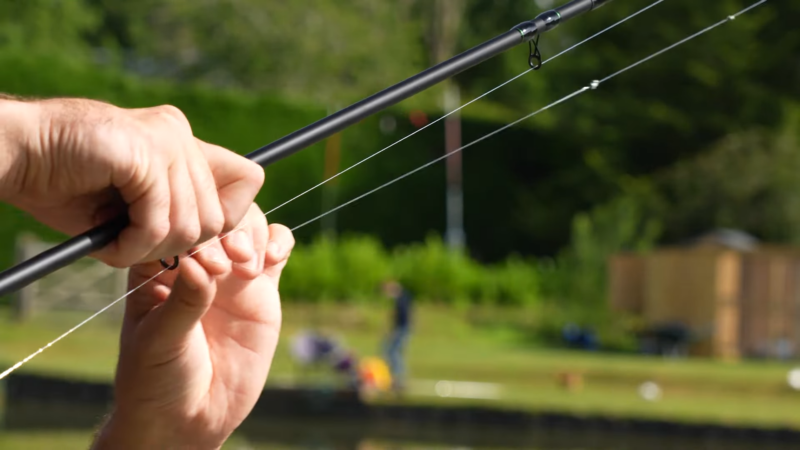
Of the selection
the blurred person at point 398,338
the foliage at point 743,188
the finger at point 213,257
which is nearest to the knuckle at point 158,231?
the finger at point 213,257

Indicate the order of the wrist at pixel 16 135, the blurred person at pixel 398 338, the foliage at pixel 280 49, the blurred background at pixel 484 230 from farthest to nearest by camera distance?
1. the foliage at pixel 280 49
2. the blurred person at pixel 398 338
3. the blurred background at pixel 484 230
4. the wrist at pixel 16 135

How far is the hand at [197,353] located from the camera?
171 centimetres

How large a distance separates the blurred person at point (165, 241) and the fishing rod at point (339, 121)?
0.06 ft

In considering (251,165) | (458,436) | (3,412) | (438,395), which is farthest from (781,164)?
(251,165)

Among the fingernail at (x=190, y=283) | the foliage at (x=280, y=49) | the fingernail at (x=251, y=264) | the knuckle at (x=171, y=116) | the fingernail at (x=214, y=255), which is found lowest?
the fingernail at (x=190, y=283)

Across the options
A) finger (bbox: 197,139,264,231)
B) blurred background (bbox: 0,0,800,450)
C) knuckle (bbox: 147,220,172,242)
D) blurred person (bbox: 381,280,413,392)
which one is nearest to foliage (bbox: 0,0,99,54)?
blurred background (bbox: 0,0,800,450)

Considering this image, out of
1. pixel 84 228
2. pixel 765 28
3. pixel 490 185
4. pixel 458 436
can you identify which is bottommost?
pixel 458 436

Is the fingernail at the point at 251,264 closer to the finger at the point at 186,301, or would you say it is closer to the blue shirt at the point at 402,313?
the finger at the point at 186,301

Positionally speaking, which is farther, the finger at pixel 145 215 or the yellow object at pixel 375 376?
the yellow object at pixel 375 376

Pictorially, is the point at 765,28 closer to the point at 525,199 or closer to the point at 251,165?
the point at 525,199

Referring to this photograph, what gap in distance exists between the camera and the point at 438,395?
15664 millimetres

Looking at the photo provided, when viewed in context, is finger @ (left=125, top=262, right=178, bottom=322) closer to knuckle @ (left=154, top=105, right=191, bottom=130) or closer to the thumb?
the thumb

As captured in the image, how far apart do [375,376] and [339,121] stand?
14.1m

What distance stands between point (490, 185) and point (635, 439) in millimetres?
19138
